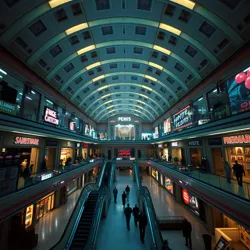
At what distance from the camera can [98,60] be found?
17.1 meters

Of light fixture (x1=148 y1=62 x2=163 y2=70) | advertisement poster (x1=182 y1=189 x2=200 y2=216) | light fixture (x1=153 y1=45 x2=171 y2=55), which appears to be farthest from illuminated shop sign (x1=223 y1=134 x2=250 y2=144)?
light fixture (x1=148 y1=62 x2=163 y2=70)

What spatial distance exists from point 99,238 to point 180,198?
34.6 ft

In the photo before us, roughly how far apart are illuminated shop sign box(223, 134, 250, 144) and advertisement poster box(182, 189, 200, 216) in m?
5.95

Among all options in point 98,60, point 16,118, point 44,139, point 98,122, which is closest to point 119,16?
point 98,60

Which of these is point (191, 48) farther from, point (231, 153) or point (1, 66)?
point (1, 66)

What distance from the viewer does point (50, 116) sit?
13531 mm

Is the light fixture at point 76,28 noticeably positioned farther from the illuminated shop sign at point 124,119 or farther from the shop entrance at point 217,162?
the illuminated shop sign at point 124,119

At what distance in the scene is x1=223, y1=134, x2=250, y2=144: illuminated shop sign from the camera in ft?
29.1

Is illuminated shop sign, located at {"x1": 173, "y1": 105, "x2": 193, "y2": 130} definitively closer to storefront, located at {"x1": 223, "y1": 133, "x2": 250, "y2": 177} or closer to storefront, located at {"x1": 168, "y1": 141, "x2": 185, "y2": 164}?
storefront, located at {"x1": 168, "y1": 141, "x2": 185, "y2": 164}

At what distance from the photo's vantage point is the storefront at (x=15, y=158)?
20.6 feet

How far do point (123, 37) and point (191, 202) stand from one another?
17.7 meters

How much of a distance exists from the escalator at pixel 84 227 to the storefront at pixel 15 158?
15.5 feet

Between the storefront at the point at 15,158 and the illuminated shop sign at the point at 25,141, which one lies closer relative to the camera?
the storefront at the point at 15,158

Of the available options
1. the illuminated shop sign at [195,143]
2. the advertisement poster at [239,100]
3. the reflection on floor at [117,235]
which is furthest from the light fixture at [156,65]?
the reflection on floor at [117,235]
